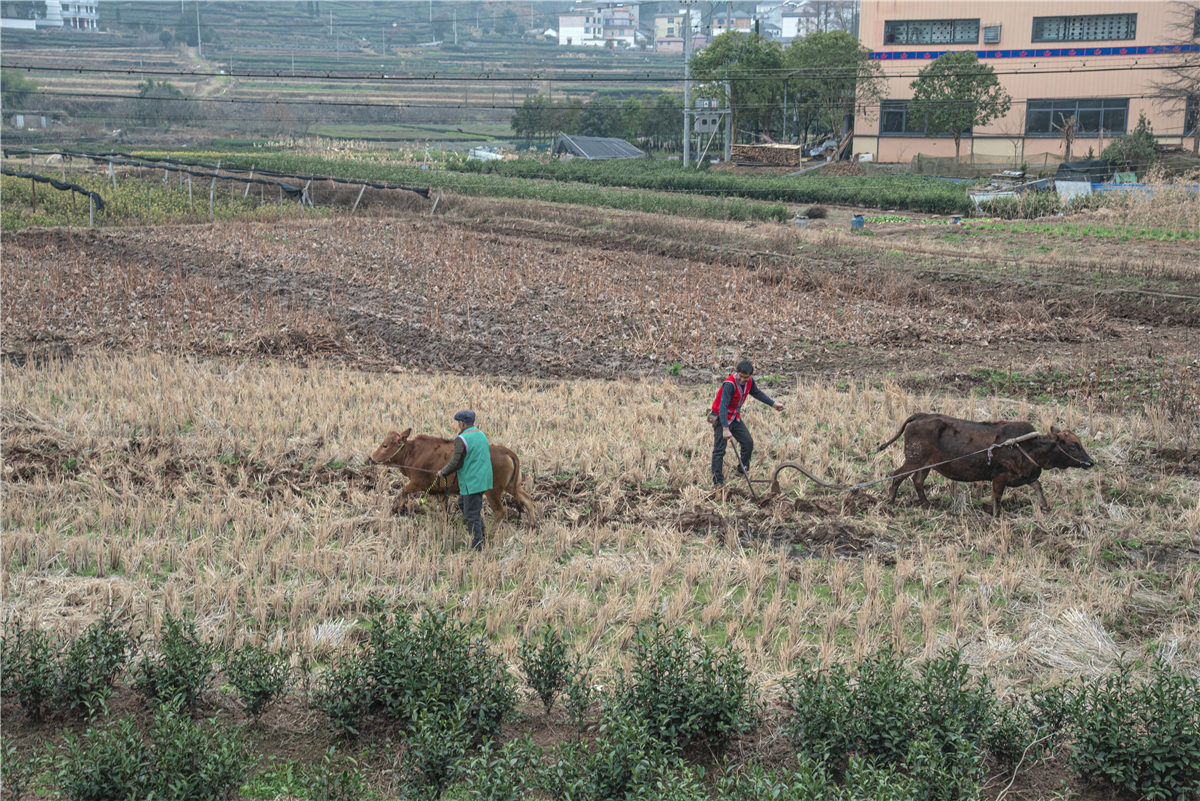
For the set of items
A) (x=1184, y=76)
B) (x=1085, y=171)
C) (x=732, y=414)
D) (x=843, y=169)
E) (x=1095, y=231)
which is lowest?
(x=732, y=414)

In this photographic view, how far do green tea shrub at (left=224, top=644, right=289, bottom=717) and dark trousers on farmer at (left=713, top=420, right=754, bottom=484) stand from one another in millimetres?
5791

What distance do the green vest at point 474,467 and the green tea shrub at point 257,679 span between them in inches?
110

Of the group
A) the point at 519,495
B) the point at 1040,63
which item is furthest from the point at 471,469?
the point at 1040,63

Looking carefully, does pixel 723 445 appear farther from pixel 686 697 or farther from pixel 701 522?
A: pixel 686 697

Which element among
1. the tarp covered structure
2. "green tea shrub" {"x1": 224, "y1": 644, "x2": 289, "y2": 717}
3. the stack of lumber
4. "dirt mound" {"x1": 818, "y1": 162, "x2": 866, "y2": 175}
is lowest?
"green tea shrub" {"x1": 224, "y1": 644, "x2": 289, "y2": 717}

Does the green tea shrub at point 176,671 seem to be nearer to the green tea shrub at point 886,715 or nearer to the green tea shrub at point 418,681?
the green tea shrub at point 418,681

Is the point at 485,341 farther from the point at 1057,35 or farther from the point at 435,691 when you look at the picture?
the point at 1057,35

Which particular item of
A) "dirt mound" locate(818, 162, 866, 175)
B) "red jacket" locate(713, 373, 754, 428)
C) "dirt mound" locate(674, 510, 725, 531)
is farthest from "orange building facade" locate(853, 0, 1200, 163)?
"dirt mound" locate(674, 510, 725, 531)

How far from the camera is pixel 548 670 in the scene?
651cm

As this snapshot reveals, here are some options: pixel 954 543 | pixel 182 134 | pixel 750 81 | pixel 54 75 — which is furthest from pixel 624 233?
pixel 54 75

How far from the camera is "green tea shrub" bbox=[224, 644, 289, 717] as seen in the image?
20.6ft

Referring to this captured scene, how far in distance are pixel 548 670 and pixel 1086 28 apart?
58228 mm

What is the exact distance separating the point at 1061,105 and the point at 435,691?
5674 centimetres

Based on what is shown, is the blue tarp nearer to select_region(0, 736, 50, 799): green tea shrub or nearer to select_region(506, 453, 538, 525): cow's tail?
select_region(506, 453, 538, 525): cow's tail
